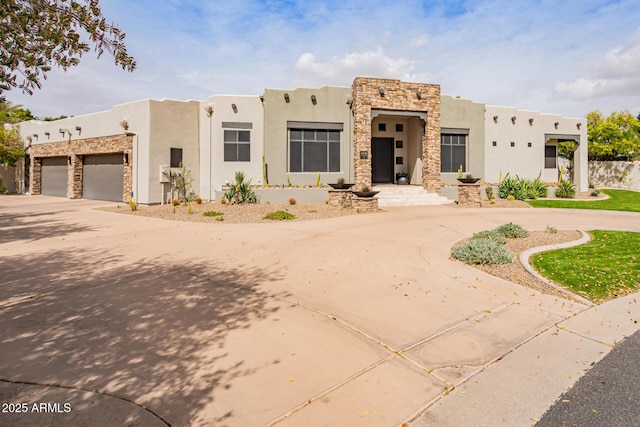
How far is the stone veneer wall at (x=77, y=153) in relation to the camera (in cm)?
1981

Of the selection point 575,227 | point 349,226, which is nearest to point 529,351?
point 349,226

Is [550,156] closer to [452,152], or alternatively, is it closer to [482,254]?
[452,152]

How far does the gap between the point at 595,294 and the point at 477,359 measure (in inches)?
137

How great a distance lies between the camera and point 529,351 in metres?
4.06

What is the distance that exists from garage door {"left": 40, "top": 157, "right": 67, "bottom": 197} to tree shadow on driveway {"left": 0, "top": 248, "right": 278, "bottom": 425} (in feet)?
71.0

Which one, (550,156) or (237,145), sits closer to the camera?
(237,145)

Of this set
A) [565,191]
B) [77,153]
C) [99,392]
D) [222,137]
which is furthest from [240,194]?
[565,191]

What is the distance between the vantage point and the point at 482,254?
7676 millimetres

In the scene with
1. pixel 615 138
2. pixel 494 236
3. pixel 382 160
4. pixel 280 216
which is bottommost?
pixel 494 236

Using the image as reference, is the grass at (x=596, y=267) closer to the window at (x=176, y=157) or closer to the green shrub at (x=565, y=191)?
the green shrub at (x=565, y=191)

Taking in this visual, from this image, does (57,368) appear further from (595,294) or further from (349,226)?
(349,226)

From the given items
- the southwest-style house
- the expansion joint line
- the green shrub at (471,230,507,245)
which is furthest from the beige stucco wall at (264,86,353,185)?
the expansion joint line

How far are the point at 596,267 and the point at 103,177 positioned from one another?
954 inches

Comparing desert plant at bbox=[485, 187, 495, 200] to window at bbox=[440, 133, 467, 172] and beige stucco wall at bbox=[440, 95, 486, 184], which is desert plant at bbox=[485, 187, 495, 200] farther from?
window at bbox=[440, 133, 467, 172]
